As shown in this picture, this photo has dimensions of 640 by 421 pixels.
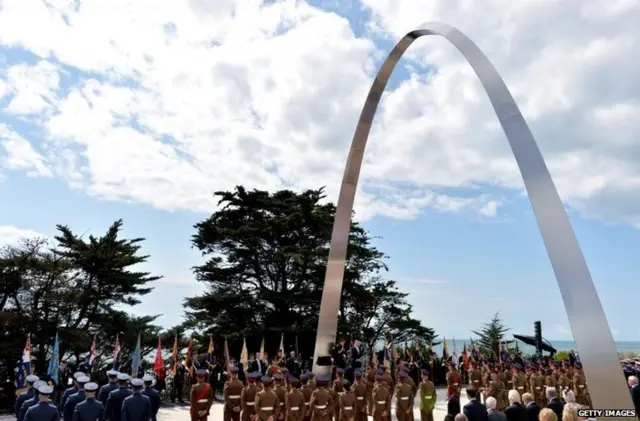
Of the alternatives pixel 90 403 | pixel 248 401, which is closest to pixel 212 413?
pixel 248 401

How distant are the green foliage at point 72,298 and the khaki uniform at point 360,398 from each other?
1349cm

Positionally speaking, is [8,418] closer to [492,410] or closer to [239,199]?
[492,410]

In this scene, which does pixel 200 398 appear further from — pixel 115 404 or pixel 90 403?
pixel 90 403

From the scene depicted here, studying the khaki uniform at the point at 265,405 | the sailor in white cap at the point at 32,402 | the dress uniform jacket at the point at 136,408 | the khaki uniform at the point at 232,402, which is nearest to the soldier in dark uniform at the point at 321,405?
the khaki uniform at the point at 265,405

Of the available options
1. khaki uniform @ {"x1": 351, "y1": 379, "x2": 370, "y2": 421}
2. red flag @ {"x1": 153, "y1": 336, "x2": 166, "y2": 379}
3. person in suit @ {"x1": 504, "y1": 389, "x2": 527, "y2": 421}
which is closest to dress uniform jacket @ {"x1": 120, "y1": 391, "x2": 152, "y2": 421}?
khaki uniform @ {"x1": 351, "y1": 379, "x2": 370, "y2": 421}

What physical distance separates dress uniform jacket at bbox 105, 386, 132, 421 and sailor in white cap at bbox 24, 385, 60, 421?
5.50 ft

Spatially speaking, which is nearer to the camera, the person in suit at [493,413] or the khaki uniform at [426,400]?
the person in suit at [493,413]

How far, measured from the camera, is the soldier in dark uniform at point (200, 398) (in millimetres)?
10898

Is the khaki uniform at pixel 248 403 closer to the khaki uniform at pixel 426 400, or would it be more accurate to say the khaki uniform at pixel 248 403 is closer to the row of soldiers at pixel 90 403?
the row of soldiers at pixel 90 403

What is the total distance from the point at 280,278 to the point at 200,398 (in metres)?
20.1

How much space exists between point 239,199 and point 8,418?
19.4 m

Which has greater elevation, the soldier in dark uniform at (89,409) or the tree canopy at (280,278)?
the tree canopy at (280,278)

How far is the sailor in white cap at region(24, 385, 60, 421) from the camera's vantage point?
720 centimetres
